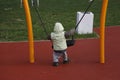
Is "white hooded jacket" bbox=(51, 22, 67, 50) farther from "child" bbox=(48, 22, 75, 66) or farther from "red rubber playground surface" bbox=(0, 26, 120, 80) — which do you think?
"red rubber playground surface" bbox=(0, 26, 120, 80)

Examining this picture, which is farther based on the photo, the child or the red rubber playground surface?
the child

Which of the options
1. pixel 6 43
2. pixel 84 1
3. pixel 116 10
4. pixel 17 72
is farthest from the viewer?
pixel 84 1

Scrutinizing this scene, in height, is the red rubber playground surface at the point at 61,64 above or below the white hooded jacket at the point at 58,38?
below

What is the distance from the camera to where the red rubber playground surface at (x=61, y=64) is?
307 inches

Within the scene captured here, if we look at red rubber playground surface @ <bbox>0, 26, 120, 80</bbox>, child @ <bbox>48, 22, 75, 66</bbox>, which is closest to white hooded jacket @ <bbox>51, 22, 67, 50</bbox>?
child @ <bbox>48, 22, 75, 66</bbox>

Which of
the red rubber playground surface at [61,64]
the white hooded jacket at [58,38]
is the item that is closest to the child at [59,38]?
the white hooded jacket at [58,38]

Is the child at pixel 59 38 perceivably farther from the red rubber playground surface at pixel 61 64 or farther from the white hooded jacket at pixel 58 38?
the red rubber playground surface at pixel 61 64

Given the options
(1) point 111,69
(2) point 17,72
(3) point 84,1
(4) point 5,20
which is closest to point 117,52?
(1) point 111,69

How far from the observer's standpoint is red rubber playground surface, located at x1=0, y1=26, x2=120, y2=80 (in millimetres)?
7801

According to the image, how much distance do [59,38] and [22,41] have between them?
2733mm

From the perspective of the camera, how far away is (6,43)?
10.5 meters

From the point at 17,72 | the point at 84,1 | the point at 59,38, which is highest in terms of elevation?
the point at 84,1

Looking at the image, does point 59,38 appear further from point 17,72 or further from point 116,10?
point 116,10

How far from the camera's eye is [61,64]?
857 centimetres
